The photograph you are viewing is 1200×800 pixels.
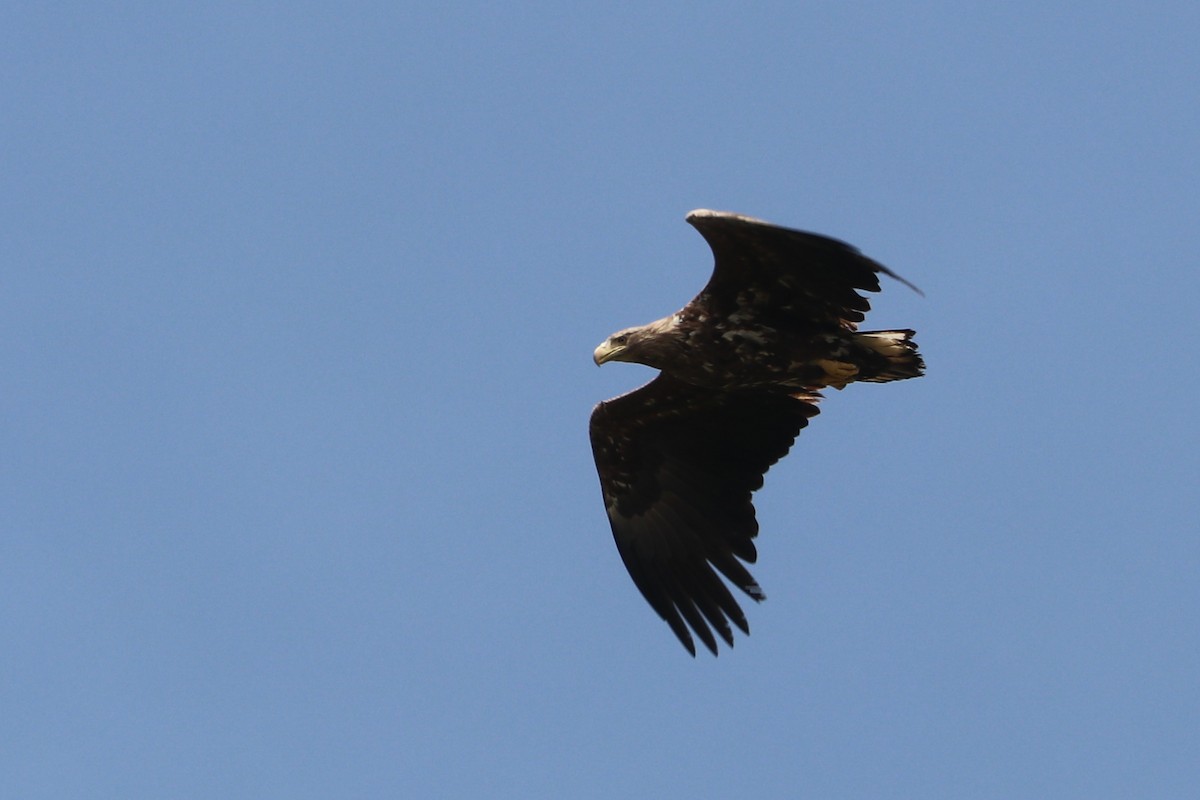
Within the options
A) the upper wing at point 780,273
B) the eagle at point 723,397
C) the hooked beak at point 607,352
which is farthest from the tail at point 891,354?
the hooked beak at point 607,352

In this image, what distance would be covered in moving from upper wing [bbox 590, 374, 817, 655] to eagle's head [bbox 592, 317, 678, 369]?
101 cm

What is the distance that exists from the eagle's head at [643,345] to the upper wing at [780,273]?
0.60 metres

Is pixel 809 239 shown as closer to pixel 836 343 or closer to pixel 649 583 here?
pixel 836 343

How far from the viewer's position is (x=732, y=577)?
1955 cm

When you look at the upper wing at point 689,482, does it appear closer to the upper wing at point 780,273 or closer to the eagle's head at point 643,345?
the eagle's head at point 643,345

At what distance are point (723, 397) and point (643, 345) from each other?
148cm

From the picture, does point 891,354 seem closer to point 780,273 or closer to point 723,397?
point 780,273

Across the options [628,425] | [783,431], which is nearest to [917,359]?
[783,431]

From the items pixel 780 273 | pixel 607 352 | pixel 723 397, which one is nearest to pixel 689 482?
pixel 723 397

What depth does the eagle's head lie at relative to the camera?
18.8m

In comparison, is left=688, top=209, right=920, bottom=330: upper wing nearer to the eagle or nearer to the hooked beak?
the eagle

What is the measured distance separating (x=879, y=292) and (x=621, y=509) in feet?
14.8

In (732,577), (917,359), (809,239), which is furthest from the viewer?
(732,577)

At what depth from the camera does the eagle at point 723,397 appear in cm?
1772
